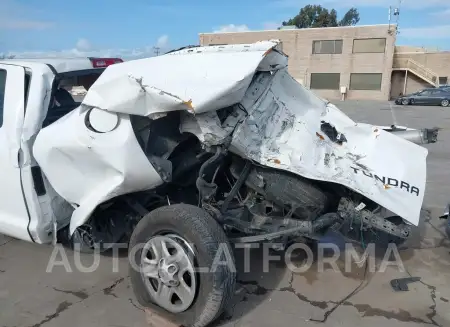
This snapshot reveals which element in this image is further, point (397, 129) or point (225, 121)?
point (397, 129)

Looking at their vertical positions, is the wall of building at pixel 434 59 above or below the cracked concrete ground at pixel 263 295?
above

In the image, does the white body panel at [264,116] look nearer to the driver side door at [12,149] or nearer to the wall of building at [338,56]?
the driver side door at [12,149]

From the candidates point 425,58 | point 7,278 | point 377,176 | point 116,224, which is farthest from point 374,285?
point 425,58

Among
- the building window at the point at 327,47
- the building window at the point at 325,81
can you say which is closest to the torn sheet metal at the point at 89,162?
the building window at the point at 327,47

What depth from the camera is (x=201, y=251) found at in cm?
271

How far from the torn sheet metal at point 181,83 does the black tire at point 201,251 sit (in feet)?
2.36

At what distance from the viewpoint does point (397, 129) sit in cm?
429

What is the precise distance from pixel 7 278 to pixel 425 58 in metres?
45.0

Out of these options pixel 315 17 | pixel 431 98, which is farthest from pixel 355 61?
pixel 315 17

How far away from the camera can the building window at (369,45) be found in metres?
36.4

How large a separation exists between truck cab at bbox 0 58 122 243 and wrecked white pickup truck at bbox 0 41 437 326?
0.01 m

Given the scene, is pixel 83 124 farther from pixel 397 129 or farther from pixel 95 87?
pixel 397 129

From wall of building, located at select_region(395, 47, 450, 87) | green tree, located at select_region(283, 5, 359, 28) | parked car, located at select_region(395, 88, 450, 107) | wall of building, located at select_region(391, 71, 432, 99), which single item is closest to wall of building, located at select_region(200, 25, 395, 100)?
wall of building, located at select_region(391, 71, 432, 99)

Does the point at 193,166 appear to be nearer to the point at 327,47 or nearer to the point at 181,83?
the point at 181,83
